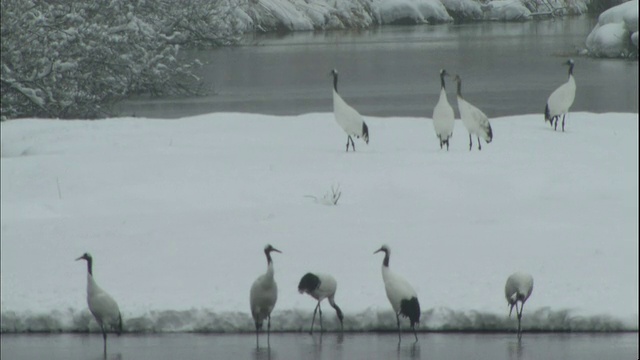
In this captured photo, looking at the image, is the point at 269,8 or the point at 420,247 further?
the point at 269,8

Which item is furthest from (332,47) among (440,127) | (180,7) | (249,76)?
(440,127)

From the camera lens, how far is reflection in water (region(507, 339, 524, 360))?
812 centimetres

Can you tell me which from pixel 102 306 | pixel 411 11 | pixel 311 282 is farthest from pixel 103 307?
pixel 411 11

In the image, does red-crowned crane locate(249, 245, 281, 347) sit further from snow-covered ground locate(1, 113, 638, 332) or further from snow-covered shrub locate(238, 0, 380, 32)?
snow-covered shrub locate(238, 0, 380, 32)

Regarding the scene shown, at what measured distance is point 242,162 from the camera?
15016 mm

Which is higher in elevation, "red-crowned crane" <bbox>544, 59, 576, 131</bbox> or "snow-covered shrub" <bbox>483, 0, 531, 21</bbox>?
"snow-covered shrub" <bbox>483, 0, 531, 21</bbox>

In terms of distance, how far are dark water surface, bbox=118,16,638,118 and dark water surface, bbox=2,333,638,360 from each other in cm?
1749

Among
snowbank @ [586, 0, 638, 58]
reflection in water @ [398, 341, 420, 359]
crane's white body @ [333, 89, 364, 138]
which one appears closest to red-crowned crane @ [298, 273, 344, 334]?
reflection in water @ [398, 341, 420, 359]

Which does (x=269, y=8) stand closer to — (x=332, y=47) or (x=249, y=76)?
(x=332, y=47)

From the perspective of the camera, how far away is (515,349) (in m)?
8.37

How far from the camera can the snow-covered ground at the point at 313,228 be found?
30.8ft

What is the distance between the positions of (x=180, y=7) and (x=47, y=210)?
18966 millimetres

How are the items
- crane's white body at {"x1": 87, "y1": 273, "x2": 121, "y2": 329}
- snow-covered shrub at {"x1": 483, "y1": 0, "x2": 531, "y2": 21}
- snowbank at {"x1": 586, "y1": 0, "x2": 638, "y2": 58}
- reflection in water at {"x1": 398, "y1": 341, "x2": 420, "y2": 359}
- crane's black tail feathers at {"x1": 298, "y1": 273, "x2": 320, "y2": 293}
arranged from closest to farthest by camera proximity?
reflection in water at {"x1": 398, "y1": 341, "x2": 420, "y2": 359} < crane's white body at {"x1": 87, "y1": 273, "x2": 121, "y2": 329} < crane's black tail feathers at {"x1": 298, "y1": 273, "x2": 320, "y2": 293} < snowbank at {"x1": 586, "y1": 0, "x2": 638, "y2": 58} < snow-covered shrub at {"x1": 483, "y1": 0, "x2": 531, "y2": 21}

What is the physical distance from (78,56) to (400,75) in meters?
18.1
